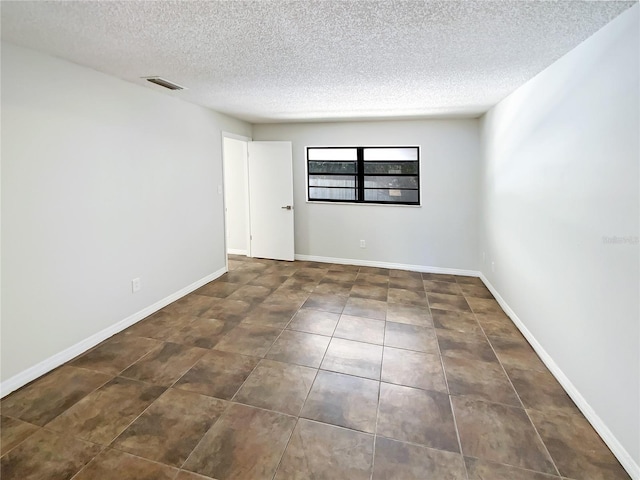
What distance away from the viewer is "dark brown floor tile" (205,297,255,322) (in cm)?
334

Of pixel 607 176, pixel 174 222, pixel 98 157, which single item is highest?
pixel 98 157

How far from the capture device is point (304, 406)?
79.7 inches

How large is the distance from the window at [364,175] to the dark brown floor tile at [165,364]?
3.36 m

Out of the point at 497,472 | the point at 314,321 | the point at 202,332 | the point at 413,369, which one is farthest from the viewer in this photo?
the point at 314,321

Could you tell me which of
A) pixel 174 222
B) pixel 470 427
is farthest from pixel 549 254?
pixel 174 222

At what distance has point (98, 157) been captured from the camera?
274 cm

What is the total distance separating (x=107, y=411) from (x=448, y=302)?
10.9 ft

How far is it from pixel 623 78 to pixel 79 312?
3891 mm

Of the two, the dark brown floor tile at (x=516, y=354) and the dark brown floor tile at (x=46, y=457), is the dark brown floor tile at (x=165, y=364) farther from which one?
the dark brown floor tile at (x=516, y=354)

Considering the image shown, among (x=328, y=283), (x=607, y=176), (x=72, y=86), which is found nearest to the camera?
(x=607, y=176)

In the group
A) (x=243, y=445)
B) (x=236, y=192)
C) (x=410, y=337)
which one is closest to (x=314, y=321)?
(x=410, y=337)

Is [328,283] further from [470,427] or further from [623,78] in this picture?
[623,78]

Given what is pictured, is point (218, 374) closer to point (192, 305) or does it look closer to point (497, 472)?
point (192, 305)

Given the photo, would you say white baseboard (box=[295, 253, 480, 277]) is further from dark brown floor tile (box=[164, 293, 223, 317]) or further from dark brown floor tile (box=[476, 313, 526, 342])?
dark brown floor tile (box=[164, 293, 223, 317])
